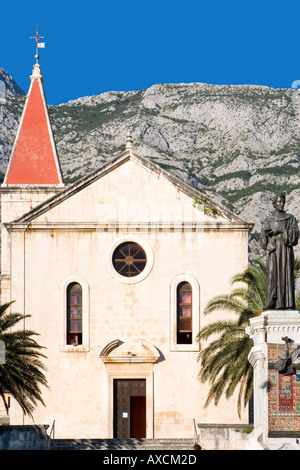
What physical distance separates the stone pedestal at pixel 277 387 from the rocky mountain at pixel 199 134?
57362 millimetres

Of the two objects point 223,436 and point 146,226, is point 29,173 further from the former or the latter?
point 223,436

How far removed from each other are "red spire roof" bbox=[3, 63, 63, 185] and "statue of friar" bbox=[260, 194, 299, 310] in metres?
18.8

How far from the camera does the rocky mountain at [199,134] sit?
93.8 metres

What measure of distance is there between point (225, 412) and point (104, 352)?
4419mm

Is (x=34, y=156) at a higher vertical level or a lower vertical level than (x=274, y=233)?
higher

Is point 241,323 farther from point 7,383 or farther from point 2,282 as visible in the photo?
point 2,282

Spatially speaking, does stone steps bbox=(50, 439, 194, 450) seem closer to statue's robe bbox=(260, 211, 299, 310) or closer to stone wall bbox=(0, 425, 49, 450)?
stone wall bbox=(0, 425, 49, 450)

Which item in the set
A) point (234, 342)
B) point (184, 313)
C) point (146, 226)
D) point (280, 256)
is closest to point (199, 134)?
point (146, 226)

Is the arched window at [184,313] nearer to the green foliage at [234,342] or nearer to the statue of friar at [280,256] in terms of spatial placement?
the green foliage at [234,342]

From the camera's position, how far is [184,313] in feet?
130

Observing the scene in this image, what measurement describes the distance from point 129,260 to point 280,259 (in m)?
14.0

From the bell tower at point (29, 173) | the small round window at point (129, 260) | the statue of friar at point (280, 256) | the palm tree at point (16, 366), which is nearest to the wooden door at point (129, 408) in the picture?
→ the palm tree at point (16, 366)

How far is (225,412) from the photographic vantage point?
3869 cm

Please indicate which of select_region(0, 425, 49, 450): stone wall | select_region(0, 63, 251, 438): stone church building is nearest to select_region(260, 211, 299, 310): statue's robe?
select_region(0, 425, 49, 450): stone wall
